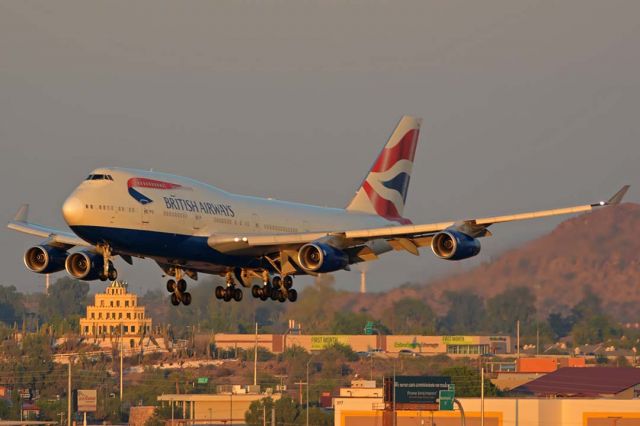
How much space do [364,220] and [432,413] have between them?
4843 centimetres

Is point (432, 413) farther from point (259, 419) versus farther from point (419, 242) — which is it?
point (419, 242)

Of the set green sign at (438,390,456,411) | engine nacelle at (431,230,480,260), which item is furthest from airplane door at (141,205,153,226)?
green sign at (438,390,456,411)

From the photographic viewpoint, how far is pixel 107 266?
285 ft

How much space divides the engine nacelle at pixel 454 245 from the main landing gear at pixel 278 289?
10.4m

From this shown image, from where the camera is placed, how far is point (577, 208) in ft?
289

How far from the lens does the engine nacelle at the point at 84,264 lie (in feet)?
298

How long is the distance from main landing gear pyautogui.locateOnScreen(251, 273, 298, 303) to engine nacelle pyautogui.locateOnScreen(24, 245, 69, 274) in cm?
1217

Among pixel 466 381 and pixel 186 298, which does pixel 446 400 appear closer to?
pixel 186 298

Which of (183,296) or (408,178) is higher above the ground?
(408,178)

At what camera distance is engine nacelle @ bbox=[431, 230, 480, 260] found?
8750 centimetres

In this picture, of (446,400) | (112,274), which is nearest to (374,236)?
(112,274)

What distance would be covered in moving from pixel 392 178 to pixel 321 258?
22427 millimetres

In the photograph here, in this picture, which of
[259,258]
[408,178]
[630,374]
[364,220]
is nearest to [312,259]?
[259,258]

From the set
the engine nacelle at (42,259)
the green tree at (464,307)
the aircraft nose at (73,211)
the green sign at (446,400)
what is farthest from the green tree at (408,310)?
the aircraft nose at (73,211)
